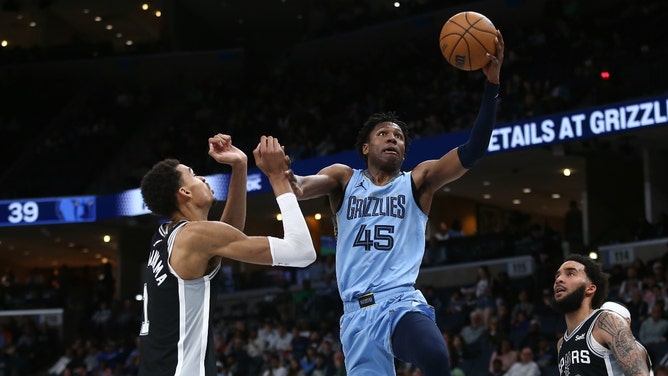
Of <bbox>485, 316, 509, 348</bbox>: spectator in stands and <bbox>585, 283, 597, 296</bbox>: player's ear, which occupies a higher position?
<bbox>585, 283, 597, 296</bbox>: player's ear

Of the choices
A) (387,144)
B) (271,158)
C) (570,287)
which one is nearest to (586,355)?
(570,287)

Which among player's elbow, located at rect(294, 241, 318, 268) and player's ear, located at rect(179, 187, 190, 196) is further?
player's ear, located at rect(179, 187, 190, 196)

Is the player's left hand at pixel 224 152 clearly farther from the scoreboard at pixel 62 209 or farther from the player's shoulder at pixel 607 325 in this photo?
the scoreboard at pixel 62 209

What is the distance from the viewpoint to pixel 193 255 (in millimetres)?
5418

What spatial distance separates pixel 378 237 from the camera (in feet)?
21.8

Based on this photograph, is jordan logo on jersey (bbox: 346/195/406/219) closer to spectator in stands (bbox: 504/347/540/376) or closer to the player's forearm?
the player's forearm

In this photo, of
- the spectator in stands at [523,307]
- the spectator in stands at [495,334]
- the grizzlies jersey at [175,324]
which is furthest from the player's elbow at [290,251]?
the spectator in stands at [523,307]

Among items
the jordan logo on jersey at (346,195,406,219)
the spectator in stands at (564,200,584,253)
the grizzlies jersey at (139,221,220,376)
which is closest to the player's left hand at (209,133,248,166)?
the grizzlies jersey at (139,221,220,376)

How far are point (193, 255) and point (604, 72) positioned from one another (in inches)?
666

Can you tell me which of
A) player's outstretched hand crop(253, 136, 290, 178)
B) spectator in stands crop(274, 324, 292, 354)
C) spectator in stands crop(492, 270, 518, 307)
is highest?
player's outstretched hand crop(253, 136, 290, 178)

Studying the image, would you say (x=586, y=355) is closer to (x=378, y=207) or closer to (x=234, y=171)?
(x=378, y=207)

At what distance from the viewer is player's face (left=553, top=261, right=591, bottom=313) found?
6941 millimetres

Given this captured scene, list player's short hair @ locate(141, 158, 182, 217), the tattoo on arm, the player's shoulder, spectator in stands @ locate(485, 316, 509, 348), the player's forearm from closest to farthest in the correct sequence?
player's short hair @ locate(141, 158, 182, 217) → the player's forearm → the tattoo on arm → the player's shoulder → spectator in stands @ locate(485, 316, 509, 348)

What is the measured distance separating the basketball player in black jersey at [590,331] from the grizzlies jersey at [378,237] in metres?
1.03
